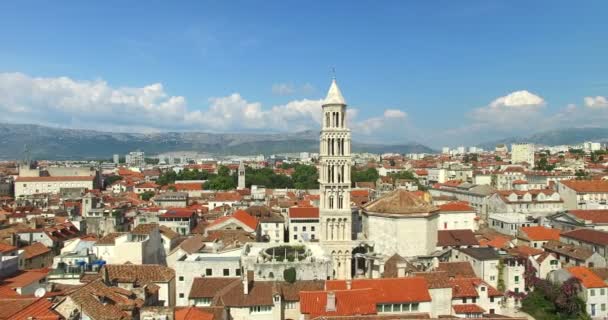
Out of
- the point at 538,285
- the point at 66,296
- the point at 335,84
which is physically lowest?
the point at 538,285

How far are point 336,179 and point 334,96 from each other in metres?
8.47

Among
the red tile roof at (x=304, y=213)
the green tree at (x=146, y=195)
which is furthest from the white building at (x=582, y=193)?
the green tree at (x=146, y=195)

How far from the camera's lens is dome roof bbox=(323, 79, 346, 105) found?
47719mm

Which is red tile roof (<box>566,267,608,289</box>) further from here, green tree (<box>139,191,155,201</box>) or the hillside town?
green tree (<box>139,191,155,201</box>)

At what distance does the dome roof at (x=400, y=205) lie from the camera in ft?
155

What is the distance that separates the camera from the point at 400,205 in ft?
157

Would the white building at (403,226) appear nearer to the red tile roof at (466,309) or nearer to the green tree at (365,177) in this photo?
the red tile roof at (466,309)

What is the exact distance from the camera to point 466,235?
172ft

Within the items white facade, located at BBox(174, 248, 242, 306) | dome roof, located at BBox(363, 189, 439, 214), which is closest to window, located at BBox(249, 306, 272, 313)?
white facade, located at BBox(174, 248, 242, 306)

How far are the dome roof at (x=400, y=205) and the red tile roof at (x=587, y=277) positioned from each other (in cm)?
1336

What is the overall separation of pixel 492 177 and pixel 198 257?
96.4 meters

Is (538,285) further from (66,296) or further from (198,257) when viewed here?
(66,296)

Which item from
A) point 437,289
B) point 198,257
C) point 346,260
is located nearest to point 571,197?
point 346,260

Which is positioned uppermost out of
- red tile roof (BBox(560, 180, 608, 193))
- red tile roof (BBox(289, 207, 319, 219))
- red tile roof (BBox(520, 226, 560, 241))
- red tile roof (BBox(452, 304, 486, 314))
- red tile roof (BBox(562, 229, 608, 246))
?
red tile roof (BBox(560, 180, 608, 193))
